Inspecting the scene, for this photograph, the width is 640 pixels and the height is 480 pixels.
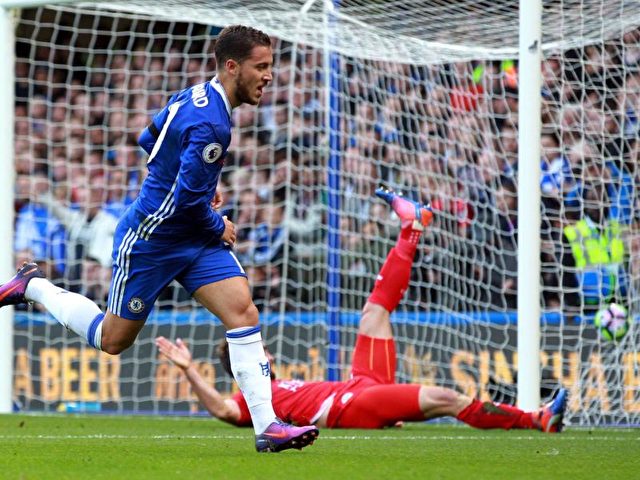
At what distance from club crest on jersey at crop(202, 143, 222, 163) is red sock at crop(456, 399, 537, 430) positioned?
276 centimetres

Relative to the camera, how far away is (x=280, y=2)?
930cm

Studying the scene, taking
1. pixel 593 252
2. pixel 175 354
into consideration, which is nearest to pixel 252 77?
pixel 175 354

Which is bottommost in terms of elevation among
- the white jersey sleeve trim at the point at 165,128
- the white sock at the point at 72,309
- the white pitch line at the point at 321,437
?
the white pitch line at the point at 321,437

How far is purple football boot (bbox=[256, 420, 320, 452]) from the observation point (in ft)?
15.4

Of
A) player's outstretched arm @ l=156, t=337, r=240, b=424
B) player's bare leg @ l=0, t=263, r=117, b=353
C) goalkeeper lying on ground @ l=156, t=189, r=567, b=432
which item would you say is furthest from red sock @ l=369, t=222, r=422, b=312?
player's bare leg @ l=0, t=263, r=117, b=353

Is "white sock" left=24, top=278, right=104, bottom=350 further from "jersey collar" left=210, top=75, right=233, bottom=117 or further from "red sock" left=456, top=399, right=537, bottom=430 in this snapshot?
"red sock" left=456, top=399, right=537, bottom=430

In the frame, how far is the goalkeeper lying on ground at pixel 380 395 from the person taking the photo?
670 cm

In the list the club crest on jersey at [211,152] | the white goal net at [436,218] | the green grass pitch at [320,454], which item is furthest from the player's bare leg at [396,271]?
the club crest on jersey at [211,152]

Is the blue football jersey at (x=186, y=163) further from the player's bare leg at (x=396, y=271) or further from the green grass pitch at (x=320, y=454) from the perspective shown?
the player's bare leg at (x=396, y=271)

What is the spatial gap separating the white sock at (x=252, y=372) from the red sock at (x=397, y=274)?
8.33 ft

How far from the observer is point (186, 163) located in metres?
4.55

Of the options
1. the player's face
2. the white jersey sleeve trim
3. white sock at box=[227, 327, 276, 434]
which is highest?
the player's face

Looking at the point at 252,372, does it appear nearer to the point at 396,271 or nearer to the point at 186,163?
the point at 186,163

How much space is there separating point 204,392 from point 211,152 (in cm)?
254
